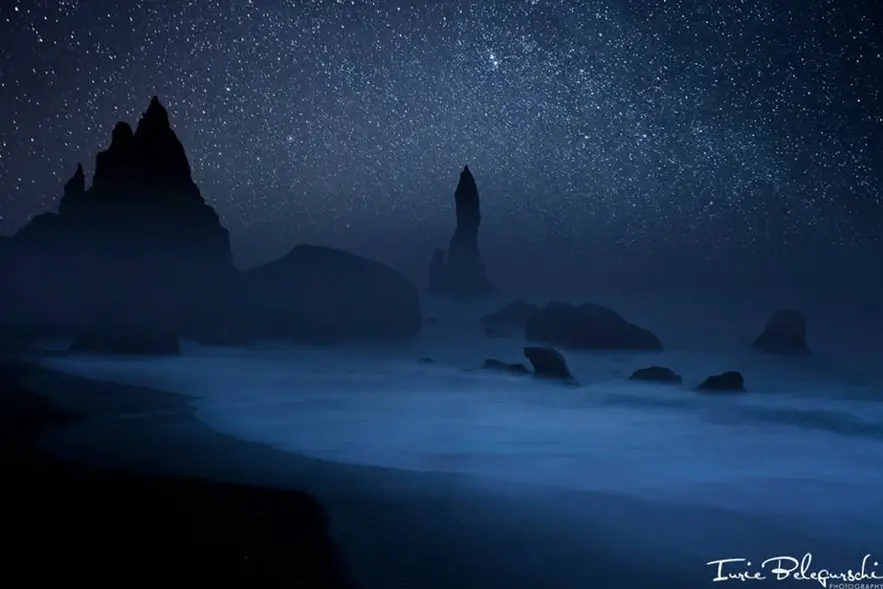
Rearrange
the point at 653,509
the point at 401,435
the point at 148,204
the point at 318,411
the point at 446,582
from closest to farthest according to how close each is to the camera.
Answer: the point at 446,582, the point at 653,509, the point at 401,435, the point at 318,411, the point at 148,204

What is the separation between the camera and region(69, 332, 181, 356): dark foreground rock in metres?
25.0

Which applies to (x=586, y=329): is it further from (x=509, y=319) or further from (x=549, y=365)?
(x=509, y=319)

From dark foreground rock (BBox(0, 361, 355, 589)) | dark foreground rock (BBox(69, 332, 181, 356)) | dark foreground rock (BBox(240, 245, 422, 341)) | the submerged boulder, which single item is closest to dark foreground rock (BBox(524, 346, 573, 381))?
dark foreground rock (BBox(69, 332, 181, 356))

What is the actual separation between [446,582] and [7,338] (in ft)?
111

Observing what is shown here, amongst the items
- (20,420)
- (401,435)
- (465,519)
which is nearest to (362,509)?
(465,519)

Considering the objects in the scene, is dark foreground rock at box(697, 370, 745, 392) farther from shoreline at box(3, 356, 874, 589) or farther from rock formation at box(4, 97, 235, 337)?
rock formation at box(4, 97, 235, 337)

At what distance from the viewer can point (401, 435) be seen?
14.1m

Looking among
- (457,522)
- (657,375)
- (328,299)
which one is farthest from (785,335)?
(457,522)

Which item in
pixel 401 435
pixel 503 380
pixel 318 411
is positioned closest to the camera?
pixel 401 435

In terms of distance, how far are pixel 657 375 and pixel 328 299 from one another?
23197mm

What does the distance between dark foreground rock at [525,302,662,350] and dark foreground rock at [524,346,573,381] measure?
10321mm

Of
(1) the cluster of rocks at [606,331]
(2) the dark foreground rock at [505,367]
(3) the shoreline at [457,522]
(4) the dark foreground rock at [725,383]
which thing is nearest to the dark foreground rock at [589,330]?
(1) the cluster of rocks at [606,331]

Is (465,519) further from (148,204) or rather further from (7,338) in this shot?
(148,204)

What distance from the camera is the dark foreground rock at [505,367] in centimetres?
2496
